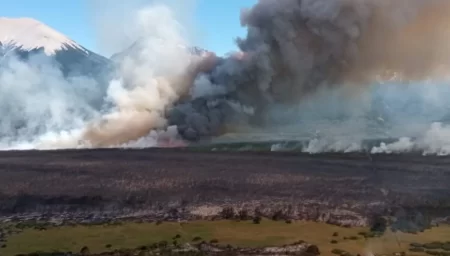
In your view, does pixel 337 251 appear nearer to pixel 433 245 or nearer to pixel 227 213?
pixel 433 245

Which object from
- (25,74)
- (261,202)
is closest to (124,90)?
(261,202)

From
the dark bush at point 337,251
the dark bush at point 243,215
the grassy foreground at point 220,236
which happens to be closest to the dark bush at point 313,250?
the grassy foreground at point 220,236

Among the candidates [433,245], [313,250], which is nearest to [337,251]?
[313,250]

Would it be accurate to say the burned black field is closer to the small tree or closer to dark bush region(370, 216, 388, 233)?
the small tree

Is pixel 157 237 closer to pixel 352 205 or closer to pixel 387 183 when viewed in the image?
pixel 352 205

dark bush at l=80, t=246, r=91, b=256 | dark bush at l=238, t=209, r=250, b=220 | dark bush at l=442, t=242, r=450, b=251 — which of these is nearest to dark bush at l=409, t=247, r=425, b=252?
dark bush at l=442, t=242, r=450, b=251

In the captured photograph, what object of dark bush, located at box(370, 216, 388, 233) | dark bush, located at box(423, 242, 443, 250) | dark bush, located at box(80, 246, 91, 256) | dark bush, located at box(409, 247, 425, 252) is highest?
dark bush, located at box(370, 216, 388, 233)
